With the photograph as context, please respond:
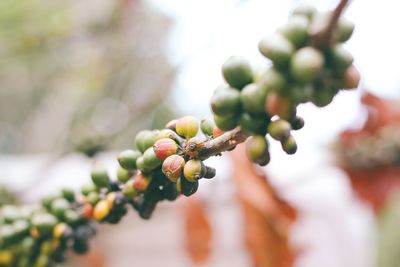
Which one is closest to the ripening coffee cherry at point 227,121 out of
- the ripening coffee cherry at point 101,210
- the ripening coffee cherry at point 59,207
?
the ripening coffee cherry at point 101,210

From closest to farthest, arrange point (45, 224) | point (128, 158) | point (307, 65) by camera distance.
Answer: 1. point (307, 65)
2. point (128, 158)
3. point (45, 224)

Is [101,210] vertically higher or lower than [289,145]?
higher

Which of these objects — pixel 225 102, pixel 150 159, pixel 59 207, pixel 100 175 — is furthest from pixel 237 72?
pixel 59 207

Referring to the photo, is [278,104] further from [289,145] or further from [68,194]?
[68,194]

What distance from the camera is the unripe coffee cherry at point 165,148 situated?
543 millimetres

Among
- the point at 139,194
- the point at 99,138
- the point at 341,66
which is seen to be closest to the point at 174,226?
the point at 99,138

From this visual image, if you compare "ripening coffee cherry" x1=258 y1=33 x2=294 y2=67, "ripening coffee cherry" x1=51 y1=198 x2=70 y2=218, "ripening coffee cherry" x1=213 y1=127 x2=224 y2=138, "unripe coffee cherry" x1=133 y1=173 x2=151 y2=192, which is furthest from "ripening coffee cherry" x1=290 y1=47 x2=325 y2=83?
"ripening coffee cherry" x1=51 y1=198 x2=70 y2=218

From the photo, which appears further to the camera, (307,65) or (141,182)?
(141,182)

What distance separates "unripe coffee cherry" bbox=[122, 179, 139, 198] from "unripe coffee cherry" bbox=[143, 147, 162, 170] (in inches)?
2.2

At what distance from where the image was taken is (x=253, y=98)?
451 mm

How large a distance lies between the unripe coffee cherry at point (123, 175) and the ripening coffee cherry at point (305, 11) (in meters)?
0.29

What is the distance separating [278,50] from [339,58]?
5 centimetres

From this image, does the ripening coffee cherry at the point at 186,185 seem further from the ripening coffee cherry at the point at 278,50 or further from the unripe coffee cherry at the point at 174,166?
the ripening coffee cherry at the point at 278,50

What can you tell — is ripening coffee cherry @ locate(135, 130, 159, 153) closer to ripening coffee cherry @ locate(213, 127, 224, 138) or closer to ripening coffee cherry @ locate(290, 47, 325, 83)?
ripening coffee cherry @ locate(213, 127, 224, 138)
